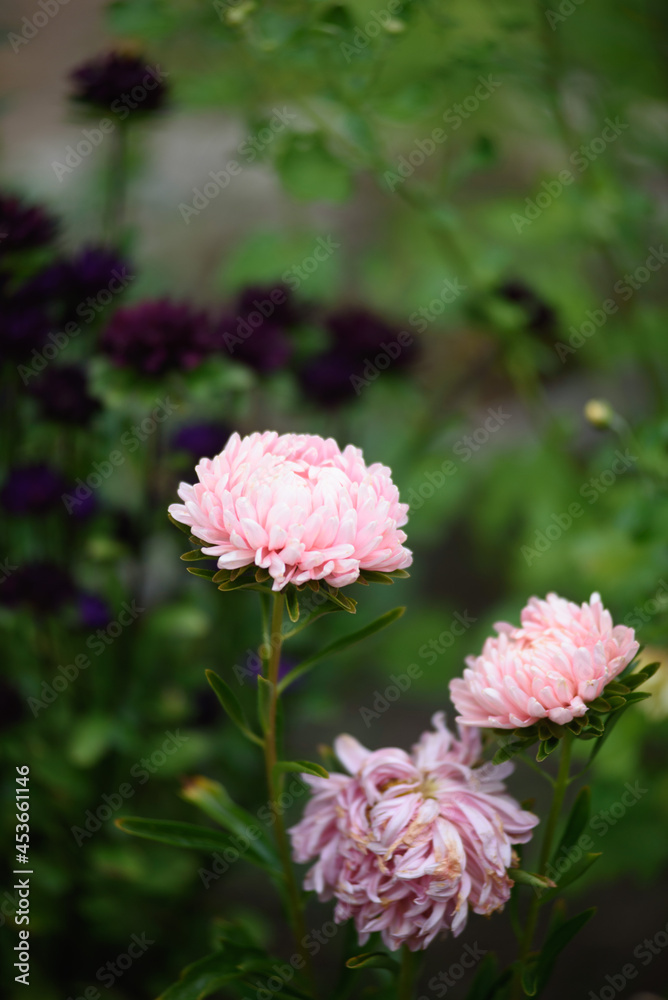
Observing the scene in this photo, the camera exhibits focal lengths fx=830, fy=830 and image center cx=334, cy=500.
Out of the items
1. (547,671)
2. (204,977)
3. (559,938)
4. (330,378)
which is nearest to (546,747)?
(547,671)

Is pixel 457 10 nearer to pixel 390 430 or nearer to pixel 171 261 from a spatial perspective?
pixel 390 430

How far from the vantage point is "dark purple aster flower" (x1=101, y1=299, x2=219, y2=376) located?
816mm

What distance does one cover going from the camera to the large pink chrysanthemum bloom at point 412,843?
45 cm

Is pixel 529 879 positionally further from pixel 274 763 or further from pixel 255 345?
pixel 255 345

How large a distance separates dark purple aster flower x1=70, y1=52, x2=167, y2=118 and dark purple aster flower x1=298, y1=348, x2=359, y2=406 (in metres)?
0.34

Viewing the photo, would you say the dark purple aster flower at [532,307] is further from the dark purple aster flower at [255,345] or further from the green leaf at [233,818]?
the green leaf at [233,818]

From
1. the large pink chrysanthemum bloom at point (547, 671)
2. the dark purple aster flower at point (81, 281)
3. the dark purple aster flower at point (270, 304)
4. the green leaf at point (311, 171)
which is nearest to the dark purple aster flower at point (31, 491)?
the dark purple aster flower at point (81, 281)

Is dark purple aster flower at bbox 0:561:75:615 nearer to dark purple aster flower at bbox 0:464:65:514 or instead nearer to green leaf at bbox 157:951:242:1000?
dark purple aster flower at bbox 0:464:65:514

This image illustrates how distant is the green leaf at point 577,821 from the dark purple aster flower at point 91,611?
22.8 inches

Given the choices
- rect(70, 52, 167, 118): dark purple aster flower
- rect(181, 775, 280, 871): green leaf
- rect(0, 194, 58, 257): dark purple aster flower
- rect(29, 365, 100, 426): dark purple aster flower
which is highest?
rect(70, 52, 167, 118): dark purple aster flower

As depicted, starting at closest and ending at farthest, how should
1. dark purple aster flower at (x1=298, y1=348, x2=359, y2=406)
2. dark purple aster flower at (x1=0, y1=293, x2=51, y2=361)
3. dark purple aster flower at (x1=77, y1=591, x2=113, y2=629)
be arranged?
1. dark purple aster flower at (x1=0, y1=293, x2=51, y2=361)
2. dark purple aster flower at (x1=77, y1=591, x2=113, y2=629)
3. dark purple aster flower at (x1=298, y1=348, x2=359, y2=406)

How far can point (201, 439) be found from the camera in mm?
974

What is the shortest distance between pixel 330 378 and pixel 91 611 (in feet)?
1.30

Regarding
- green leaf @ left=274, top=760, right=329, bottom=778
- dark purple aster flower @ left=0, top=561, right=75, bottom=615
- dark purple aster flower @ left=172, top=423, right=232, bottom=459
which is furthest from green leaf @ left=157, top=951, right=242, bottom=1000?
dark purple aster flower @ left=172, top=423, right=232, bottom=459
